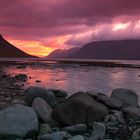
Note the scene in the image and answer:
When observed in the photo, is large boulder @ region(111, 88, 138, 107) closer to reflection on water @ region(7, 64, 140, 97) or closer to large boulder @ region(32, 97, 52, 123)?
large boulder @ region(32, 97, 52, 123)

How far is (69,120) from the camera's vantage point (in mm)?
14586

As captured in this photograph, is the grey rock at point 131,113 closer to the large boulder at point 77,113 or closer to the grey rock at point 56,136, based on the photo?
the large boulder at point 77,113

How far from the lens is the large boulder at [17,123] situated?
42.3 feet

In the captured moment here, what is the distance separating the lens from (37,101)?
15.7 metres

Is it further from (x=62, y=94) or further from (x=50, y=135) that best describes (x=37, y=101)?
(x=62, y=94)

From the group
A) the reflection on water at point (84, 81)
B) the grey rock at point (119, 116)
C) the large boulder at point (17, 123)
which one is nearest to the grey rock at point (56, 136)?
the large boulder at point (17, 123)

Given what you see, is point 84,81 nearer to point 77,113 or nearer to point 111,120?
point 111,120

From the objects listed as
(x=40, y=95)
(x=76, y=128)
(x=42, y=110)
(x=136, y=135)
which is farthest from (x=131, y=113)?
(x=40, y=95)

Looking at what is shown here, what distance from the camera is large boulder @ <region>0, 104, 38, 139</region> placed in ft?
42.3

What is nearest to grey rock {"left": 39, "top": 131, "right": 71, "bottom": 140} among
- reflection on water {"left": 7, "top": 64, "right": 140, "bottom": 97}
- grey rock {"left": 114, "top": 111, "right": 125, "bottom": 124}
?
grey rock {"left": 114, "top": 111, "right": 125, "bottom": 124}

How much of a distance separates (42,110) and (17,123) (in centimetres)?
245

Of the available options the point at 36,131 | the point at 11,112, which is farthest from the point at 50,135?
the point at 11,112

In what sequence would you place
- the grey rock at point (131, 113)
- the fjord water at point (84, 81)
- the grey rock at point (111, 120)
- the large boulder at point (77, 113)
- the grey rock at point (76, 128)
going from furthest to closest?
1. the fjord water at point (84, 81)
2. the grey rock at point (131, 113)
3. the grey rock at point (111, 120)
4. the large boulder at point (77, 113)
5. the grey rock at point (76, 128)

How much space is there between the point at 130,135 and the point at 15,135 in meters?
4.34
